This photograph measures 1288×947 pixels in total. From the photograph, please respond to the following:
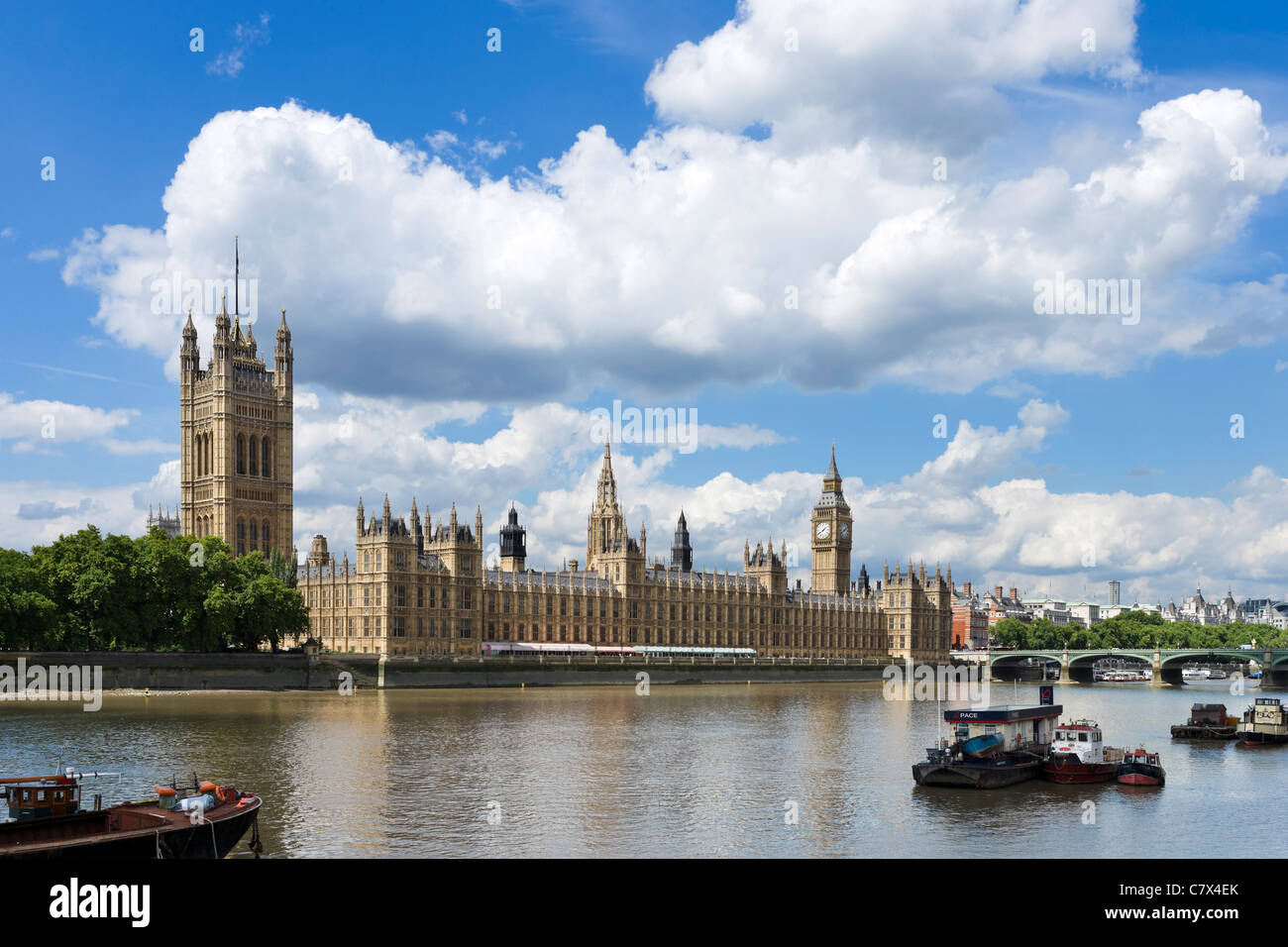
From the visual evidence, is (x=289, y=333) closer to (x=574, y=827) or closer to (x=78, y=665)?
(x=78, y=665)

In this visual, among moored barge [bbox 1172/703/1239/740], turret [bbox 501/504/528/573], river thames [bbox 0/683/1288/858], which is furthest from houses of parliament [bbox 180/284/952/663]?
moored barge [bbox 1172/703/1239/740]

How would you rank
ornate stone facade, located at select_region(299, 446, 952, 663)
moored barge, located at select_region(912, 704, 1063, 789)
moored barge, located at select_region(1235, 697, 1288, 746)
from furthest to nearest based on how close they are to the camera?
ornate stone facade, located at select_region(299, 446, 952, 663) → moored barge, located at select_region(1235, 697, 1288, 746) → moored barge, located at select_region(912, 704, 1063, 789)

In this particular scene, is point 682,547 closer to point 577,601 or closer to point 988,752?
point 577,601

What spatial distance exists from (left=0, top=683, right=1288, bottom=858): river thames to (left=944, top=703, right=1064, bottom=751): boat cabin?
297 centimetres

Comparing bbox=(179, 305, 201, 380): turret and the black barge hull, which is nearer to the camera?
the black barge hull

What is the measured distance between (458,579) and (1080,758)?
88.1m

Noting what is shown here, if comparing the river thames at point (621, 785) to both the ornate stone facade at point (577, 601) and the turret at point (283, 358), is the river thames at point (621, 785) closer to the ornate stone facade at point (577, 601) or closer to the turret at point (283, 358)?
the ornate stone facade at point (577, 601)

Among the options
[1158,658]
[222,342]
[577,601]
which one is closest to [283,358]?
[222,342]

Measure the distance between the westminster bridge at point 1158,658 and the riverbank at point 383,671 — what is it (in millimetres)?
32352

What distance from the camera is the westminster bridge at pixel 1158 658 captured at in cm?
16000

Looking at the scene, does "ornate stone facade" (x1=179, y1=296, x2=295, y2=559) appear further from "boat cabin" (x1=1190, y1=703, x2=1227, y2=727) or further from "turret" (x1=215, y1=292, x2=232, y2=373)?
"boat cabin" (x1=1190, y1=703, x2=1227, y2=727)

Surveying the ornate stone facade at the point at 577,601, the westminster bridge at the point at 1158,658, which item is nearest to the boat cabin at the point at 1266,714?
the ornate stone facade at the point at 577,601

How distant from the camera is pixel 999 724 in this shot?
5378 cm

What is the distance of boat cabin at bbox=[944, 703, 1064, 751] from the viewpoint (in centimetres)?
5300
